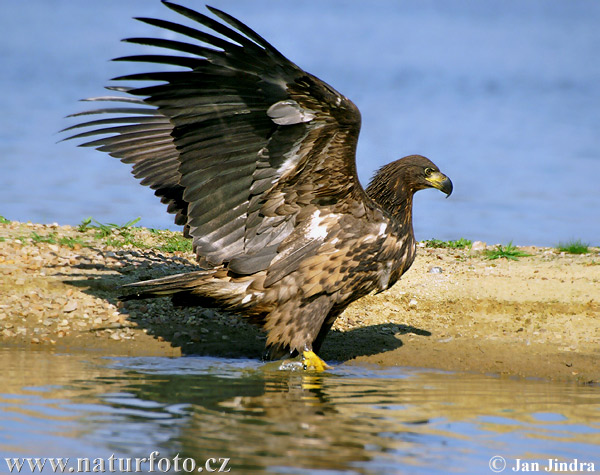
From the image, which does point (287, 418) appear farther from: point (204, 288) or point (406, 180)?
point (406, 180)

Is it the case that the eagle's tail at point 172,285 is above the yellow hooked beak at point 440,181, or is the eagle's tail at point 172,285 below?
below

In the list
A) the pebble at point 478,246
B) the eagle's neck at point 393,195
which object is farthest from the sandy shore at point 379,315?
the eagle's neck at point 393,195

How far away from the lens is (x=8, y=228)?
1045 centimetres

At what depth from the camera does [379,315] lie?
8.49 m

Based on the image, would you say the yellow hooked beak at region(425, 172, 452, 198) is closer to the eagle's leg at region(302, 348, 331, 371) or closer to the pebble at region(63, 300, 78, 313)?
the eagle's leg at region(302, 348, 331, 371)

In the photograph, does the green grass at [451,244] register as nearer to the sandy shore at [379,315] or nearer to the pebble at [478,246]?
the pebble at [478,246]

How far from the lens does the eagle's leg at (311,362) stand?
648 cm

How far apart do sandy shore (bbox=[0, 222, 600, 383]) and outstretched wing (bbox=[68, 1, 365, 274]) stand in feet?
5.17

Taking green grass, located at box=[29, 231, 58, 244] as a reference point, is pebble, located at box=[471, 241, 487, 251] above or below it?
above

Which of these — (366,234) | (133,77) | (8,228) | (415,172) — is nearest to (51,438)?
(133,77)

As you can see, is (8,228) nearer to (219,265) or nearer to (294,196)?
(219,265)

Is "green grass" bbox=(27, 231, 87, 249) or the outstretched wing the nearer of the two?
the outstretched wing

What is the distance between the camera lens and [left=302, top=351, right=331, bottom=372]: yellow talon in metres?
6.48

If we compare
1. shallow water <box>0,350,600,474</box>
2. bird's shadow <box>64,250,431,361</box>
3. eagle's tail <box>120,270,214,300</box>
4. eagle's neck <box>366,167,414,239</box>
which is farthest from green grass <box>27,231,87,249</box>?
eagle's neck <box>366,167,414,239</box>
